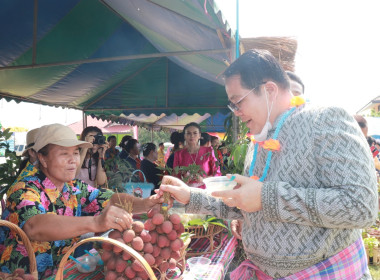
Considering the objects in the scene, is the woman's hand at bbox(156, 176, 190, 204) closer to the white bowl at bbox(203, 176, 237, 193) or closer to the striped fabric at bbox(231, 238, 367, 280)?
the white bowl at bbox(203, 176, 237, 193)

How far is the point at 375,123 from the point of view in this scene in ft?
42.6

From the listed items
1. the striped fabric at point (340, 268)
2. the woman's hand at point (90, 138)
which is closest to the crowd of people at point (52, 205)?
the striped fabric at point (340, 268)

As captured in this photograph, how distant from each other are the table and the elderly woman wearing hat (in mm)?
191

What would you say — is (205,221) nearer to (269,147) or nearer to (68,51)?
(269,147)

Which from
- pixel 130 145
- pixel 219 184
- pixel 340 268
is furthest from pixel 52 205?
pixel 130 145

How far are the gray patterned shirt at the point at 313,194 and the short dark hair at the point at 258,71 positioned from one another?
6.7 inches

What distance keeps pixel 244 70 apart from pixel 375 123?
14.3 meters

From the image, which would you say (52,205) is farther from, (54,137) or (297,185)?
(297,185)

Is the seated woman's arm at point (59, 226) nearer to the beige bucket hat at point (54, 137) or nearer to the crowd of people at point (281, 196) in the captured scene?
the crowd of people at point (281, 196)

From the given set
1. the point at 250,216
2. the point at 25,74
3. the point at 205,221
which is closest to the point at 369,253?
the point at 205,221

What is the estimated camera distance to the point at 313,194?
96cm

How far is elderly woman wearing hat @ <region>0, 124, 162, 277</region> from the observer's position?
5.19 feet

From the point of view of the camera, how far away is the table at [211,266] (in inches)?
63.2

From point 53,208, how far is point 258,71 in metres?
1.57
